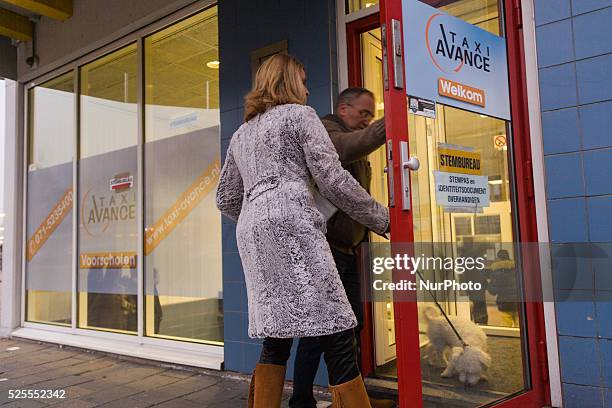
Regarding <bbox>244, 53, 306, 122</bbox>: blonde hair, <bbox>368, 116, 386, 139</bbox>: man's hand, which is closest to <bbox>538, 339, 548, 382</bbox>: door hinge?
<bbox>368, 116, 386, 139</bbox>: man's hand

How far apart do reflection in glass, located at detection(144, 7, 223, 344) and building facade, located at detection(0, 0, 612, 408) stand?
0.06 feet

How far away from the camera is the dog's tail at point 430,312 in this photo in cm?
224

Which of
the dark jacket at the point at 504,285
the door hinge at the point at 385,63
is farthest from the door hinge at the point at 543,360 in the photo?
the door hinge at the point at 385,63

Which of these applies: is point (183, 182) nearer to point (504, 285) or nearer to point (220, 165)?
point (220, 165)

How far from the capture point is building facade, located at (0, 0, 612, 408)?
2.50m

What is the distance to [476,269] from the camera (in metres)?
2.50

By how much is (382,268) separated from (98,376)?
2419 millimetres

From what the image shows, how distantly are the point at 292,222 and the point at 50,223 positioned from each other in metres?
5.10

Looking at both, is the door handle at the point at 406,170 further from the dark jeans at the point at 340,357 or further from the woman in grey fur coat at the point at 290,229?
the dark jeans at the point at 340,357

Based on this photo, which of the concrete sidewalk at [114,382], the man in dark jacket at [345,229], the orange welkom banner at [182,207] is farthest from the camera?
the orange welkom banner at [182,207]

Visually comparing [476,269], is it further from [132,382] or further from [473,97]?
[132,382]

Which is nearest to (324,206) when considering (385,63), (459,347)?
(385,63)

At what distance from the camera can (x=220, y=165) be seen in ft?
14.1

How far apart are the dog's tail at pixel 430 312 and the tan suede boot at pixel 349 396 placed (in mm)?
434
